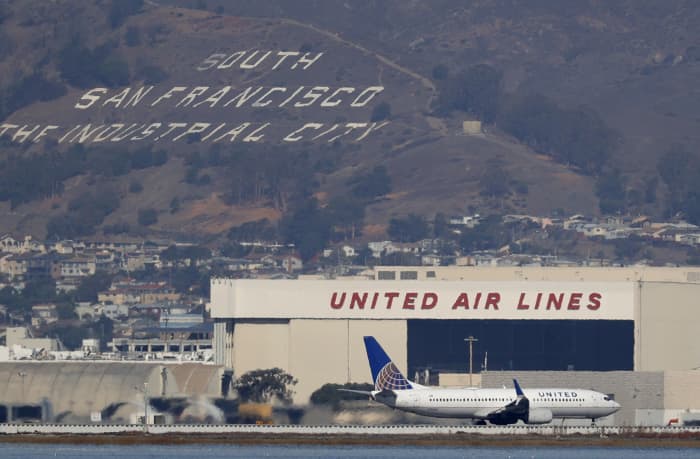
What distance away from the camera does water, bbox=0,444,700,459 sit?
11512 cm

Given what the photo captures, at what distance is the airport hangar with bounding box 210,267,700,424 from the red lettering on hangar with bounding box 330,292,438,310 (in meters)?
0.08

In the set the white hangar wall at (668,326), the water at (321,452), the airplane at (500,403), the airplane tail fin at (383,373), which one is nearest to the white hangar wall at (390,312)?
the white hangar wall at (668,326)

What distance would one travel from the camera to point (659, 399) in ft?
477

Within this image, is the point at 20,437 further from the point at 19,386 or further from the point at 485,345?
the point at 485,345

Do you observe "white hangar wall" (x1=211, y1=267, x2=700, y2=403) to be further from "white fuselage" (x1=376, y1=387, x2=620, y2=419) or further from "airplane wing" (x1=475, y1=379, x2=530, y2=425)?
"airplane wing" (x1=475, y1=379, x2=530, y2=425)

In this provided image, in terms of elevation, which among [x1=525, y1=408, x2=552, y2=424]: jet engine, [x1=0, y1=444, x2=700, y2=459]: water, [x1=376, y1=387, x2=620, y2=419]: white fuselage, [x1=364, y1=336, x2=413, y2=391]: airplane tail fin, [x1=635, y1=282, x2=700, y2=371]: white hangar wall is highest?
[x1=635, y1=282, x2=700, y2=371]: white hangar wall

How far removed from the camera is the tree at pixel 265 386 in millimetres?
149725

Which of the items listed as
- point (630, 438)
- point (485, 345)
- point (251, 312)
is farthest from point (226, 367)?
point (630, 438)

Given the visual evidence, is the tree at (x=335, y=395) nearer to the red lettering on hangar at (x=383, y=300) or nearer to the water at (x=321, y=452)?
the red lettering on hangar at (x=383, y=300)

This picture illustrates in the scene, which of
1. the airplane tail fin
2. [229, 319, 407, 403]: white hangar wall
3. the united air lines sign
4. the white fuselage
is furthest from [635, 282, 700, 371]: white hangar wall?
the white fuselage

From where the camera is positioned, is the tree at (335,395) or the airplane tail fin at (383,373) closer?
the airplane tail fin at (383,373)

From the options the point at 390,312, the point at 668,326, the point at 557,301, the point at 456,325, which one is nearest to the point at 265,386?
the point at 390,312

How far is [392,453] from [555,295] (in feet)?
226

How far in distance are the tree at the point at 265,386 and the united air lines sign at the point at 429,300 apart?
7.11 m
